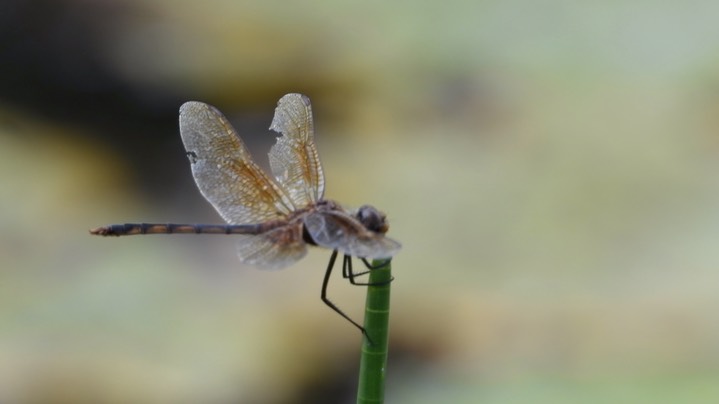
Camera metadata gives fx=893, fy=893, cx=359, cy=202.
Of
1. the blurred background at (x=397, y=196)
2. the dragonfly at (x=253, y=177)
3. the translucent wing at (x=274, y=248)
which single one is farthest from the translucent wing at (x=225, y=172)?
the blurred background at (x=397, y=196)

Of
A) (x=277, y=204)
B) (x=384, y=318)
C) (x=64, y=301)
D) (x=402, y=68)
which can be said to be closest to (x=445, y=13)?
(x=402, y=68)

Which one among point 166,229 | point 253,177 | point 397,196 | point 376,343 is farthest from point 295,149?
point 397,196

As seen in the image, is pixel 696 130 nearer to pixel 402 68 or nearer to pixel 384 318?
pixel 402 68

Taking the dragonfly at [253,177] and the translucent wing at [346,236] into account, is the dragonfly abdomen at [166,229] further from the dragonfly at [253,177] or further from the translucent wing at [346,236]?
the translucent wing at [346,236]

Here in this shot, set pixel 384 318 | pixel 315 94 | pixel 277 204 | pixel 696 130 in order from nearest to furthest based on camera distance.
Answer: pixel 384 318
pixel 277 204
pixel 696 130
pixel 315 94

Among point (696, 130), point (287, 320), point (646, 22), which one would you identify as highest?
point (646, 22)

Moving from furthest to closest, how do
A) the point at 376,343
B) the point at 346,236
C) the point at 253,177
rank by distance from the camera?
the point at 253,177, the point at 346,236, the point at 376,343

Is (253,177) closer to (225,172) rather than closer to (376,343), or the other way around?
(225,172)
